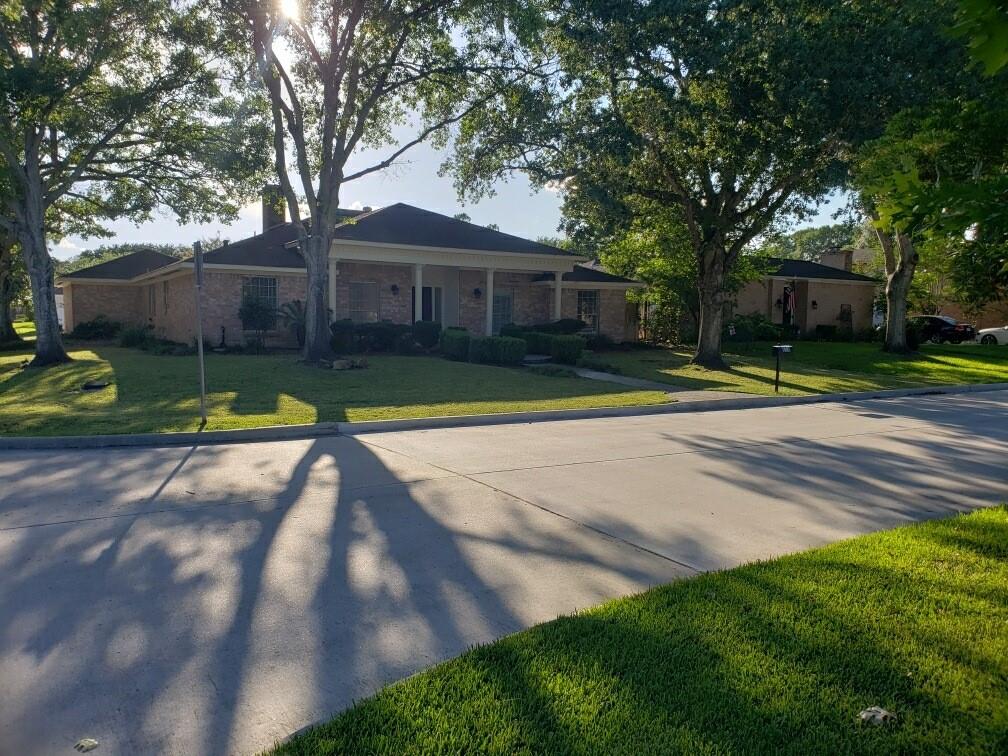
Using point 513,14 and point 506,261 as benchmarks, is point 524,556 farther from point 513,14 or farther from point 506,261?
point 506,261

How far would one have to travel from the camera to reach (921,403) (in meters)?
15.7

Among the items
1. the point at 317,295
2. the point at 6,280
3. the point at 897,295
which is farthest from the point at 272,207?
the point at 897,295

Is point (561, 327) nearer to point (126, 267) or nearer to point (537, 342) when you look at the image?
A: point (537, 342)

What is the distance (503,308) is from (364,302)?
5530 millimetres

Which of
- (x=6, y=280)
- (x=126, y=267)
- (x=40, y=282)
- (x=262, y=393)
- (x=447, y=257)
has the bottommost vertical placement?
(x=262, y=393)

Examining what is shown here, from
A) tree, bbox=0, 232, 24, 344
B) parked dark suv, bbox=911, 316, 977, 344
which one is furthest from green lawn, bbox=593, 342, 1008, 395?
tree, bbox=0, 232, 24, 344

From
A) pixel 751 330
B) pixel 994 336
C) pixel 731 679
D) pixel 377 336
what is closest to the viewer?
pixel 731 679

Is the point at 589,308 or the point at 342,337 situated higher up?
the point at 589,308

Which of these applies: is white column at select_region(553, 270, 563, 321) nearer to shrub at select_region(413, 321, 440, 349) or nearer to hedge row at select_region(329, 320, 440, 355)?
hedge row at select_region(329, 320, 440, 355)

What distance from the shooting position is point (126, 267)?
34.5m

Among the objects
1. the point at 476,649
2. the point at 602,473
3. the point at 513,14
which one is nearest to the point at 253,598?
the point at 476,649

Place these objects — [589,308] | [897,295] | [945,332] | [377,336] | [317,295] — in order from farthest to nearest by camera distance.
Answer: [945,332] → [589,308] → [897,295] → [377,336] → [317,295]

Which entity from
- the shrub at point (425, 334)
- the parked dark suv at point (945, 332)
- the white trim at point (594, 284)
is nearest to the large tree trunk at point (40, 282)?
the shrub at point (425, 334)

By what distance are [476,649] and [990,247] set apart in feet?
18.7
